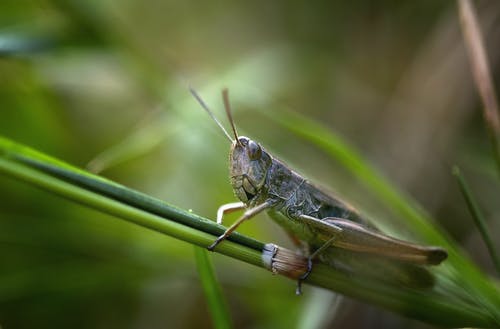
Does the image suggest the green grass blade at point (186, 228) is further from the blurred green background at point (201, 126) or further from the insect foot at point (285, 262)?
the blurred green background at point (201, 126)

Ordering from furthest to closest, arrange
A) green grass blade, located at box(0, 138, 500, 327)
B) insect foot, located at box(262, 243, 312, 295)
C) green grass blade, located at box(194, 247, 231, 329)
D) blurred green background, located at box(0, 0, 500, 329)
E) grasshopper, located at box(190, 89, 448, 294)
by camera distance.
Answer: blurred green background, located at box(0, 0, 500, 329) → grasshopper, located at box(190, 89, 448, 294) → green grass blade, located at box(194, 247, 231, 329) → insect foot, located at box(262, 243, 312, 295) → green grass blade, located at box(0, 138, 500, 327)

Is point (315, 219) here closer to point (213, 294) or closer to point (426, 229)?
point (426, 229)

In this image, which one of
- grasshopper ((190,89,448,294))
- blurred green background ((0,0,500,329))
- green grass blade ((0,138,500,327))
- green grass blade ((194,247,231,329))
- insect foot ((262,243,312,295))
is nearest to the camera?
green grass blade ((0,138,500,327))

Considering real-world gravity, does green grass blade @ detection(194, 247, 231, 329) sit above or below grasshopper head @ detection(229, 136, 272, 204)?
below

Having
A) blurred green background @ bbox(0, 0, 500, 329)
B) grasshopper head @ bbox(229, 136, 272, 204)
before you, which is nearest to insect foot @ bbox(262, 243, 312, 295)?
grasshopper head @ bbox(229, 136, 272, 204)

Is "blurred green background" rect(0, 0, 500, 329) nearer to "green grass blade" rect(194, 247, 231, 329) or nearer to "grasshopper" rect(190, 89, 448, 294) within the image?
"grasshopper" rect(190, 89, 448, 294)

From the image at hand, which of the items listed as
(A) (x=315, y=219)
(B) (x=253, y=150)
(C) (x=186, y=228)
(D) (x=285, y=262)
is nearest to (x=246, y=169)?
(B) (x=253, y=150)

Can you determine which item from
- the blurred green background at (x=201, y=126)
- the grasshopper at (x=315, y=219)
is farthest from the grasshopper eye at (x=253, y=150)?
the blurred green background at (x=201, y=126)
